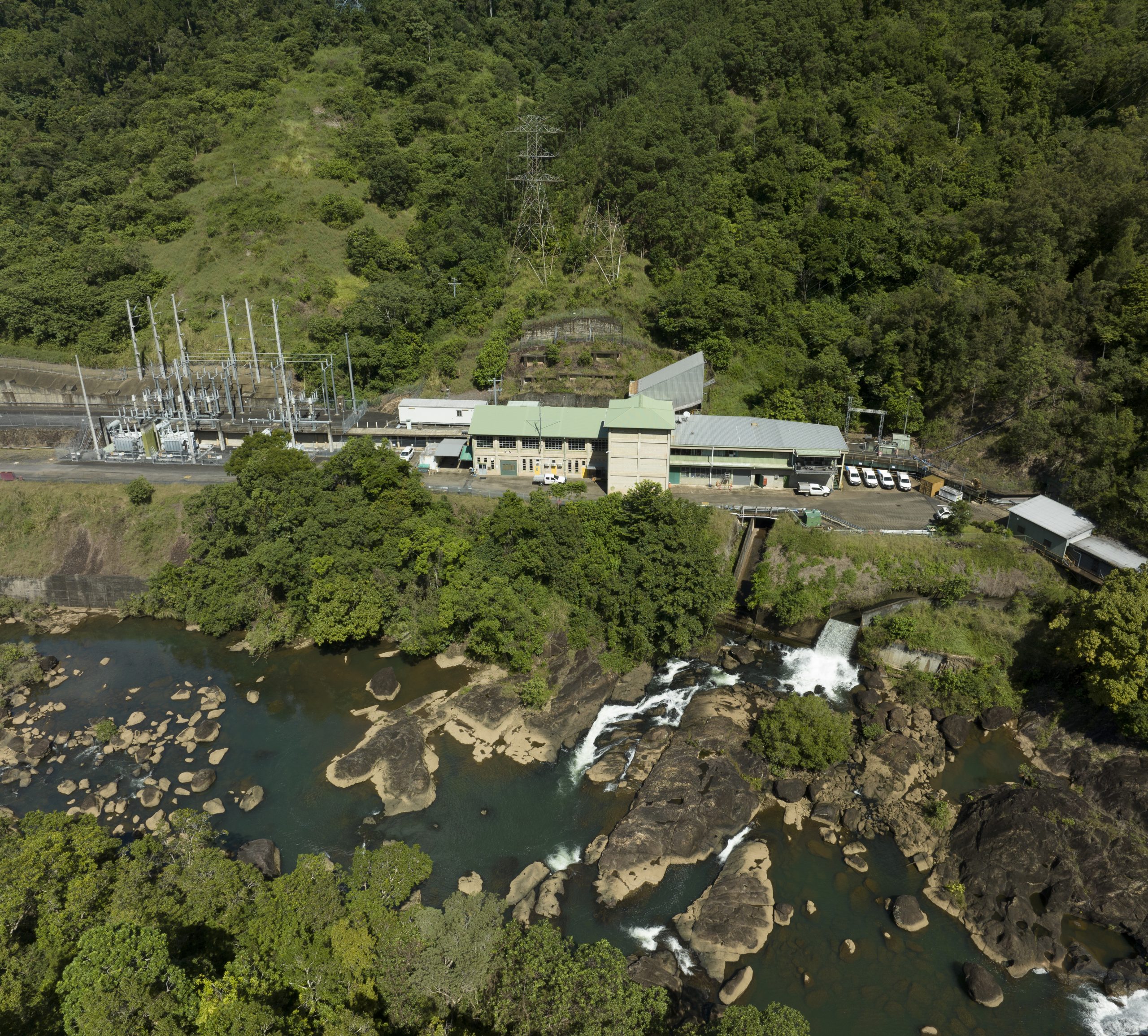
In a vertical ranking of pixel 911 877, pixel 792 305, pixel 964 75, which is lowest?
pixel 911 877

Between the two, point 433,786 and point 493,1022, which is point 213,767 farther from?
point 493,1022

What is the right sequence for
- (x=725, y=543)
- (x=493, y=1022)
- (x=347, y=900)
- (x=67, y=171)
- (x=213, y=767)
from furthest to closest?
(x=67, y=171), (x=725, y=543), (x=213, y=767), (x=347, y=900), (x=493, y=1022)

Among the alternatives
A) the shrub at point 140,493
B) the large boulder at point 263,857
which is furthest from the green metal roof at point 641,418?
the shrub at point 140,493

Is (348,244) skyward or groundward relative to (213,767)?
skyward

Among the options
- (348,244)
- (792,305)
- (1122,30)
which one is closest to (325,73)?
(348,244)

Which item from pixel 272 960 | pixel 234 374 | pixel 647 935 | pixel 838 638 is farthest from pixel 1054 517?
pixel 234 374

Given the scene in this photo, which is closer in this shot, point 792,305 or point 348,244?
point 792,305

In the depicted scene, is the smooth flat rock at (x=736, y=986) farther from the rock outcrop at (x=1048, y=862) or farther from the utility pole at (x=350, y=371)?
the utility pole at (x=350, y=371)

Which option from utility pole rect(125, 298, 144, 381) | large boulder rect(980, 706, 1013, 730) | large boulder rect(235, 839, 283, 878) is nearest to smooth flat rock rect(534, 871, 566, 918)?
large boulder rect(235, 839, 283, 878)
